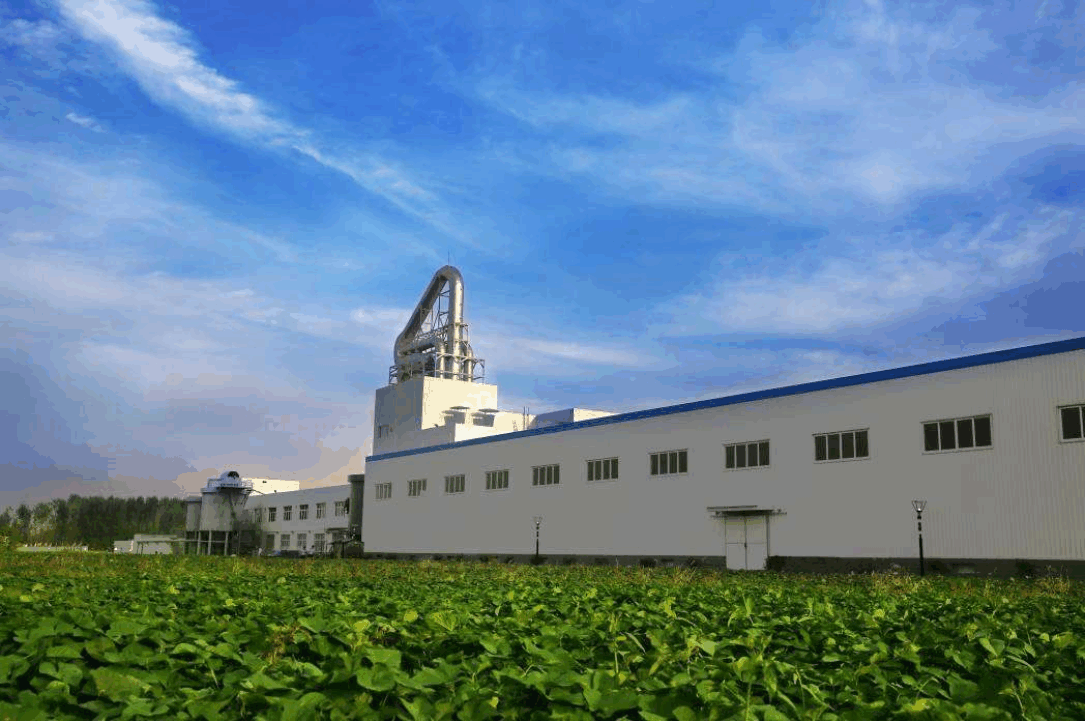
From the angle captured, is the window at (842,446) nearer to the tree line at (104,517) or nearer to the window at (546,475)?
the window at (546,475)

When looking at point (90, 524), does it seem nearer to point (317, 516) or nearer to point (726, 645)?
point (317, 516)

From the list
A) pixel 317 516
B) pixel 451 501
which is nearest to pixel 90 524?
pixel 317 516

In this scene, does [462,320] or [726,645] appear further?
[462,320]

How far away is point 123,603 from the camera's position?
327 inches

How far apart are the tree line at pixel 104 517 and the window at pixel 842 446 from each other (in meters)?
99.7

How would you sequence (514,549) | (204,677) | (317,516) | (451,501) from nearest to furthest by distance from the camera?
(204,677) < (514,549) < (451,501) < (317,516)

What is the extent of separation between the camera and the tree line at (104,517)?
12081 centimetres

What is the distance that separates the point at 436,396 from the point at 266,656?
67682 millimetres

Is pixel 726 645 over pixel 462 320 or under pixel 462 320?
under

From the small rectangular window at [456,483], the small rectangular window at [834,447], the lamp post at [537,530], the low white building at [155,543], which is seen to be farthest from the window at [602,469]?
the low white building at [155,543]

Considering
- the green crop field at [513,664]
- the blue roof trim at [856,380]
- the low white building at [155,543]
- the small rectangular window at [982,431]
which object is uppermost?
the blue roof trim at [856,380]

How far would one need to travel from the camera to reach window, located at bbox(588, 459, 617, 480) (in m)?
43.5

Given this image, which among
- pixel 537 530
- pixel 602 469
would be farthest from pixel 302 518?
pixel 602 469

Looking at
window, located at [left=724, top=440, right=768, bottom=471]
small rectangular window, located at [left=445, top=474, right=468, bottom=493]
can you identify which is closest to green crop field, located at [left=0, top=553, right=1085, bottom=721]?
window, located at [left=724, top=440, right=768, bottom=471]
